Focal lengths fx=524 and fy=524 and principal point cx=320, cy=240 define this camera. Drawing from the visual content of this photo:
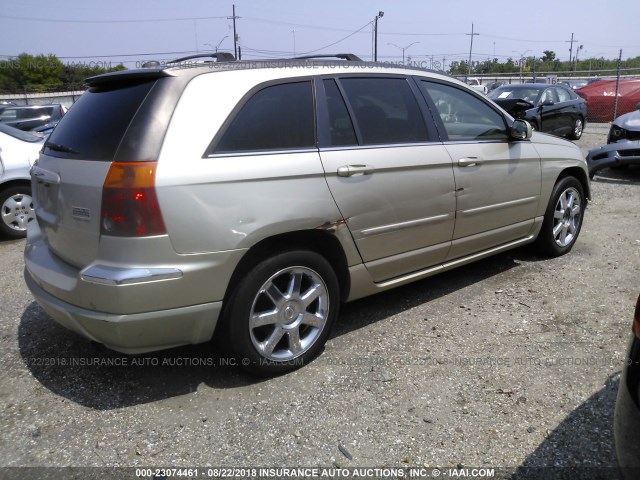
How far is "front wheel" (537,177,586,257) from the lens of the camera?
479cm

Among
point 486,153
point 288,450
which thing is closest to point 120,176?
point 288,450

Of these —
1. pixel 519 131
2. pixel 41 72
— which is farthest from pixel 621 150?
pixel 41 72

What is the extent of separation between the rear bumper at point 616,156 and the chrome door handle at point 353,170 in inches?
279

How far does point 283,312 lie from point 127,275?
0.92m

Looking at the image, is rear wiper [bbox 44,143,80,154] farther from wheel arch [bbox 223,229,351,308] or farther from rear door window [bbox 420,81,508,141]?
rear door window [bbox 420,81,508,141]

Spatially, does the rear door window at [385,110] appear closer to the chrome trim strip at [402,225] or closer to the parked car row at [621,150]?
the chrome trim strip at [402,225]

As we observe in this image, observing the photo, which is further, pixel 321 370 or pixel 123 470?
pixel 321 370

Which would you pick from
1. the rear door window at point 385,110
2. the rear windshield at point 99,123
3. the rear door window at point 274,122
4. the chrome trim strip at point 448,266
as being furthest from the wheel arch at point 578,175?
the rear windshield at point 99,123

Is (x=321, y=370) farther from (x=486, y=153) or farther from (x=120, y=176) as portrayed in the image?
(x=486, y=153)

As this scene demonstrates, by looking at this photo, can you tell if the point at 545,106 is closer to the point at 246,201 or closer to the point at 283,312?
the point at 283,312

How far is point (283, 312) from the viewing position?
301cm

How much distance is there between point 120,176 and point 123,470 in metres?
1.35

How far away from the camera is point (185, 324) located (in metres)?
2.67

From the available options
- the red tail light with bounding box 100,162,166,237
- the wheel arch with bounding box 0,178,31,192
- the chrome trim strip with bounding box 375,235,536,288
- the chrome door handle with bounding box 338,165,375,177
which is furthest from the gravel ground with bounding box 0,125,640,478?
the wheel arch with bounding box 0,178,31,192
